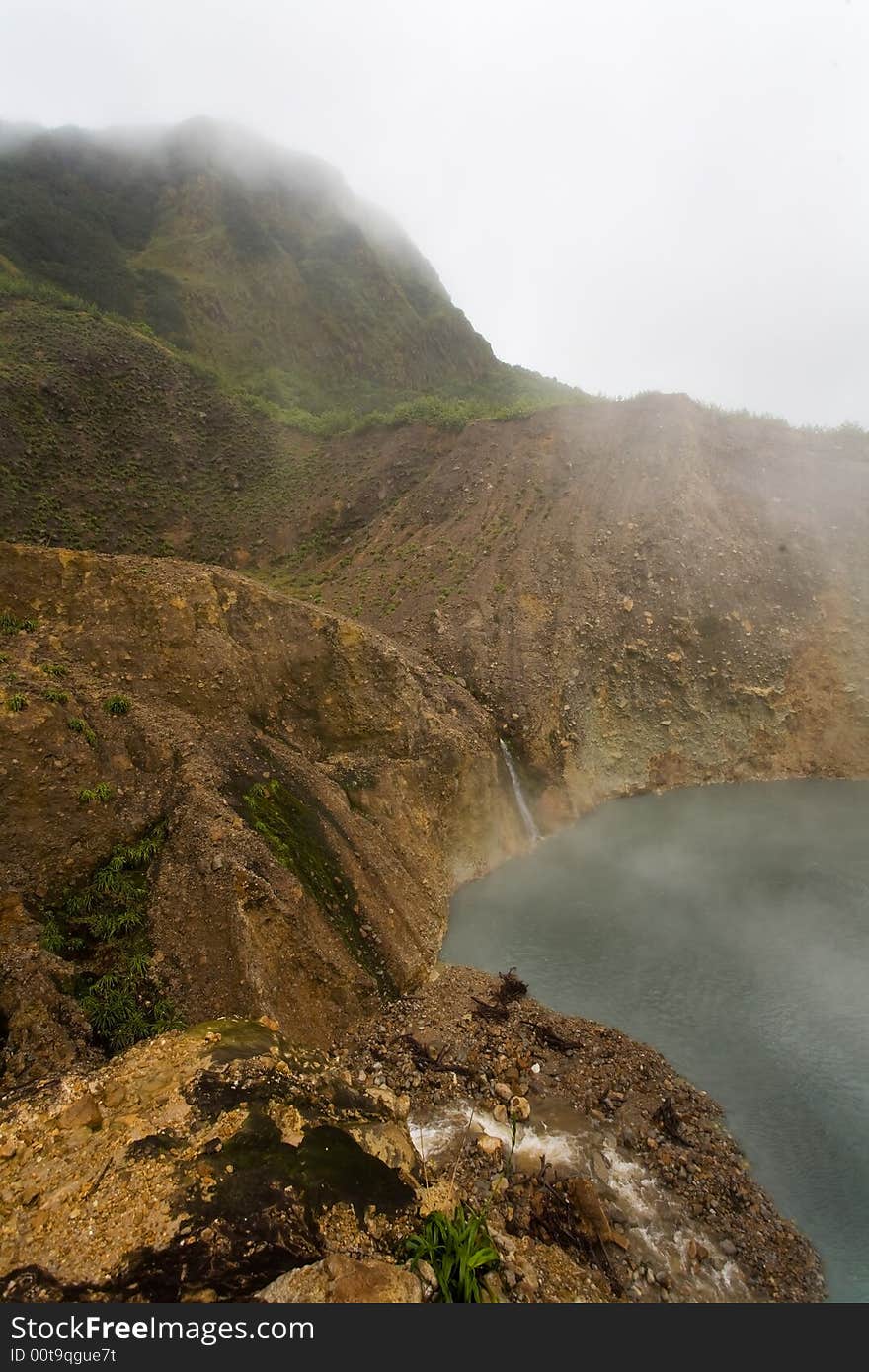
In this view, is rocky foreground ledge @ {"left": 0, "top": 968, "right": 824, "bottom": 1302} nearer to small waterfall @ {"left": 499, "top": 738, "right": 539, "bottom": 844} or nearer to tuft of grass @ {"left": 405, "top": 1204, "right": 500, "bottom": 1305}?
tuft of grass @ {"left": 405, "top": 1204, "right": 500, "bottom": 1305}

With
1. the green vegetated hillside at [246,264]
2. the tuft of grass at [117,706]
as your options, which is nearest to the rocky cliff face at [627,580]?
the tuft of grass at [117,706]

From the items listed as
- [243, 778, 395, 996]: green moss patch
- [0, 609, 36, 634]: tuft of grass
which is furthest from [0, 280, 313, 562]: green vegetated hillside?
[243, 778, 395, 996]: green moss patch

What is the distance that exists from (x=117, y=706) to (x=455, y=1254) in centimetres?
1092

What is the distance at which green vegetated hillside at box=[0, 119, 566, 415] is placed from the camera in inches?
1652

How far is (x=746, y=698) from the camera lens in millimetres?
24969

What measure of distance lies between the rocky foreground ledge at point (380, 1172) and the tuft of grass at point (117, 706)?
6.82m

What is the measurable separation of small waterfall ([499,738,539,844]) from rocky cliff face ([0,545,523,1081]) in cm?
65

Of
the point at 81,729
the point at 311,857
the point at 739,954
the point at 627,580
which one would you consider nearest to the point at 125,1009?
the point at 311,857

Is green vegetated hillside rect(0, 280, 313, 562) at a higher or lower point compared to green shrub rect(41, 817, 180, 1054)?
higher

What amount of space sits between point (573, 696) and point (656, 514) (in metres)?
10.9

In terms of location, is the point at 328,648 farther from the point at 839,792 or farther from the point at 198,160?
the point at 198,160

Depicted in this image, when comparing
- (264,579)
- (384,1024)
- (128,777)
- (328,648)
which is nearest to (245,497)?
(264,579)

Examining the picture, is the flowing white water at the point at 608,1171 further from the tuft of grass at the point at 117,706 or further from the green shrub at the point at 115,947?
the tuft of grass at the point at 117,706

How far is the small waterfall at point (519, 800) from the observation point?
20.4 m
